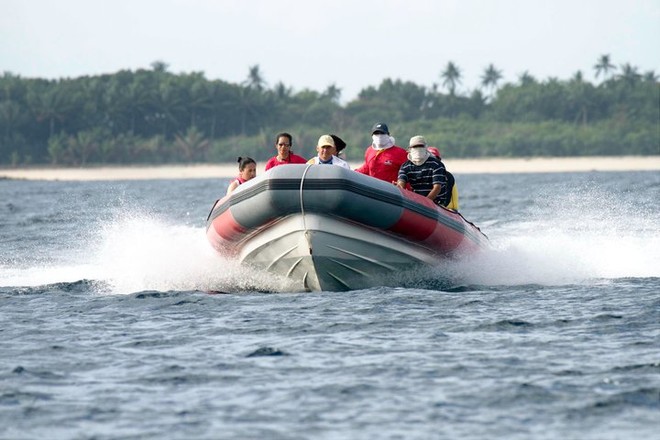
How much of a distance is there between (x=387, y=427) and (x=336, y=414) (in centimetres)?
39

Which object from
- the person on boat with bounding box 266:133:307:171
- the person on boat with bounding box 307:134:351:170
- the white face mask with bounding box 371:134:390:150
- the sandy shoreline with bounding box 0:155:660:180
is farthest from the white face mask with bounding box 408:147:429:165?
the sandy shoreline with bounding box 0:155:660:180

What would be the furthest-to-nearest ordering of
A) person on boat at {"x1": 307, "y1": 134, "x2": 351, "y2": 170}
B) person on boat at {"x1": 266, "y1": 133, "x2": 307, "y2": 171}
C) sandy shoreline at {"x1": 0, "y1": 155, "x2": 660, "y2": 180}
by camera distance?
sandy shoreline at {"x1": 0, "y1": 155, "x2": 660, "y2": 180}, person on boat at {"x1": 266, "y1": 133, "x2": 307, "y2": 171}, person on boat at {"x1": 307, "y1": 134, "x2": 351, "y2": 170}

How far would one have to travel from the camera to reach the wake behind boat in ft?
38.8

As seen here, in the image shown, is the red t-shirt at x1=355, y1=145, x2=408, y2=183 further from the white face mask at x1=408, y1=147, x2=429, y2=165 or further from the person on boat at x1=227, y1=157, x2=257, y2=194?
the person on boat at x1=227, y1=157, x2=257, y2=194

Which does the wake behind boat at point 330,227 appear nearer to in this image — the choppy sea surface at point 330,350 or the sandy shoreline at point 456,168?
the choppy sea surface at point 330,350

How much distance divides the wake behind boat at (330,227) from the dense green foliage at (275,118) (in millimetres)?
81824

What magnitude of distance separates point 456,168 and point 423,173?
279ft

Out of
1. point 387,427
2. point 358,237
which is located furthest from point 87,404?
point 358,237

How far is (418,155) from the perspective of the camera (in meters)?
13.0

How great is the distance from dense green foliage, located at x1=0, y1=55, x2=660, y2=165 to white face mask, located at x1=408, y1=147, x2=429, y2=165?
8143 cm

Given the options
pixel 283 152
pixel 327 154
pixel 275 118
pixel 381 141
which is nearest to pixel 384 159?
pixel 381 141

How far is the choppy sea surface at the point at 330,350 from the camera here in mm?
7652

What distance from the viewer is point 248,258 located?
41.8 feet

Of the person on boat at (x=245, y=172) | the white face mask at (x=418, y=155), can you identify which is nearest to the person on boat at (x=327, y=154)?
the person on boat at (x=245, y=172)
